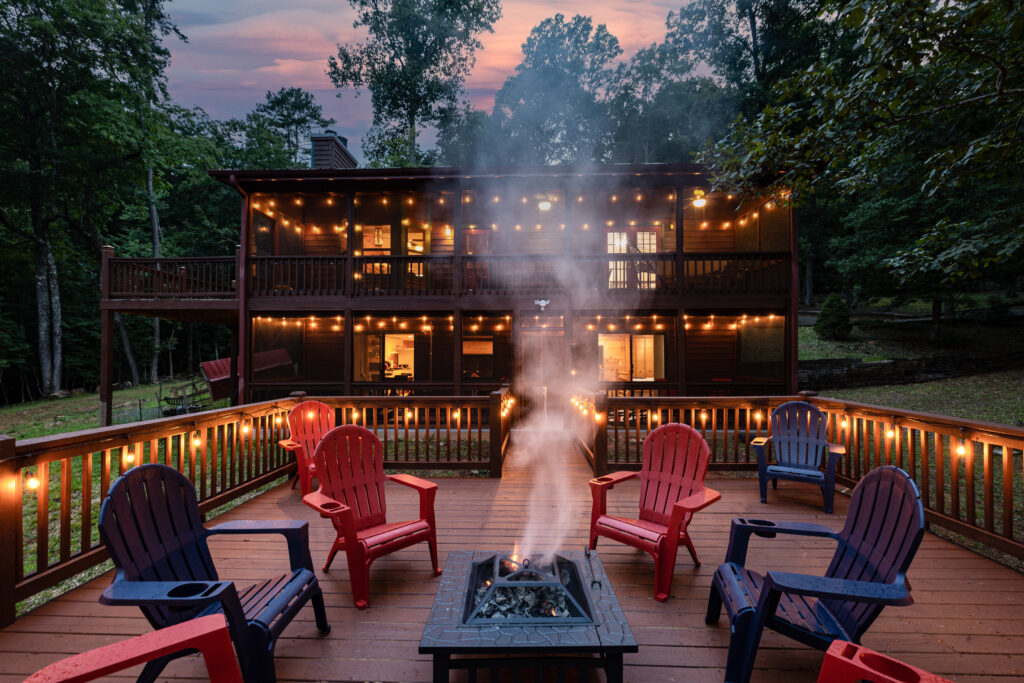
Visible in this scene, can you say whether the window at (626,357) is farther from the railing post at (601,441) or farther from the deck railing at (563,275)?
the railing post at (601,441)

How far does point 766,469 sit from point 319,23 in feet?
80.9

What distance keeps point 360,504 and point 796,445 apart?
4.64 metres

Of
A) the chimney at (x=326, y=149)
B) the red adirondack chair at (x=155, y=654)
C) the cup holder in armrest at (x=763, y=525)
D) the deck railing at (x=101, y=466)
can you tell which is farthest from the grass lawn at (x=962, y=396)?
the chimney at (x=326, y=149)

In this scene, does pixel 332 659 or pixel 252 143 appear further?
pixel 252 143

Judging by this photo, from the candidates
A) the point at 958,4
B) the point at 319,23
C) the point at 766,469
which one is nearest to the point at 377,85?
the point at 319,23

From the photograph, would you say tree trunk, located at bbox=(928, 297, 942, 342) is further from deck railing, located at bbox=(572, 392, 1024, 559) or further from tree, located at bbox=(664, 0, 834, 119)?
tree, located at bbox=(664, 0, 834, 119)

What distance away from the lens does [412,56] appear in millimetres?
20938

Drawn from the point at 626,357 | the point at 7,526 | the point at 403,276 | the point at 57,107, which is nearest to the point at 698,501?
the point at 7,526

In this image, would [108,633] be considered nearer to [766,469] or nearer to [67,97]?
[766,469]

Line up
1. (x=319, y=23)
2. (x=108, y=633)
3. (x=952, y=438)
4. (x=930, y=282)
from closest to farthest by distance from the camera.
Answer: (x=108, y=633) < (x=952, y=438) < (x=930, y=282) < (x=319, y=23)

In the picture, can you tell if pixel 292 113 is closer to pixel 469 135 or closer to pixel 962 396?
pixel 469 135

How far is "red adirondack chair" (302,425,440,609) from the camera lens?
2629mm

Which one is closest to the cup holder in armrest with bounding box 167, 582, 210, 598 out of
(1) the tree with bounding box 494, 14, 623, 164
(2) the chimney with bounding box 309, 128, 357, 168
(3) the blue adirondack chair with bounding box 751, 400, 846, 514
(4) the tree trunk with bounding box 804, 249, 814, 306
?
(3) the blue adirondack chair with bounding box 751, 400, 846, 514

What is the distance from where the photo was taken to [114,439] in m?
3.17
